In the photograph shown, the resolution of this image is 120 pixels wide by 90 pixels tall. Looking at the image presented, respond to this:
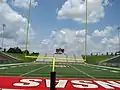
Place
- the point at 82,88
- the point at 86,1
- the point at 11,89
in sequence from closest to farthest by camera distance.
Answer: the point at 11,89
the point at 82,88
the point at 86,1

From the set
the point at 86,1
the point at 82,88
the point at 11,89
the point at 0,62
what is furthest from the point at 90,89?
the point at 0,62

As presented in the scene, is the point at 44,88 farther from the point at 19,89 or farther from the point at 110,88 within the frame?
the point at 110,88

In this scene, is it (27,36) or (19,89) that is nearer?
(19,89)

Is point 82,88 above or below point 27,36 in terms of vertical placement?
below

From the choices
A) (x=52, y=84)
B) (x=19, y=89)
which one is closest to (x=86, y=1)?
(x=19, y=89)

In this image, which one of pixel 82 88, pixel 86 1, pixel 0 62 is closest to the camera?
pixel 82 88

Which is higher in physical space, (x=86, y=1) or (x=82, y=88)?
(x=86, y=1)

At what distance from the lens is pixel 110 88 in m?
11.6

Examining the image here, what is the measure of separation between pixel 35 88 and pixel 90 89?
2.07 meters

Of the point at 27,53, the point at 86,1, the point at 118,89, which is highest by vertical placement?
the point at 86,1

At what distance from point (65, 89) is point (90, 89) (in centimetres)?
95

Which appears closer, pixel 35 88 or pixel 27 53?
pixel 35 88

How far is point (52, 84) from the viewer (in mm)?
6938

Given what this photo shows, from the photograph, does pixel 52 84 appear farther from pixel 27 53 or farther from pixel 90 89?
pixel 27 53
